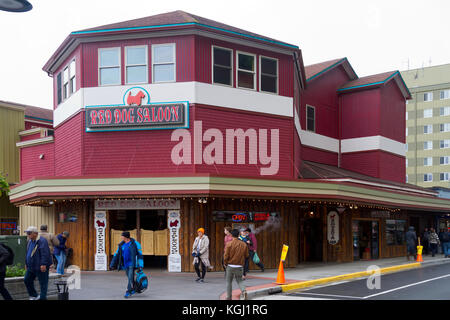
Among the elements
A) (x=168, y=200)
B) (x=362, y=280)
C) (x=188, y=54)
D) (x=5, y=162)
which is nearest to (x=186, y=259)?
(x=168, y=200)

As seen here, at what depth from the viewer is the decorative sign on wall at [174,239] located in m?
19.5

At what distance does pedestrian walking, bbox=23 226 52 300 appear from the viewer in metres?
11.8

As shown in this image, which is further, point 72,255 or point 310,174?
point 310,174

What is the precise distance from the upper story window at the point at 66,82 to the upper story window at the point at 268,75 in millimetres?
7799

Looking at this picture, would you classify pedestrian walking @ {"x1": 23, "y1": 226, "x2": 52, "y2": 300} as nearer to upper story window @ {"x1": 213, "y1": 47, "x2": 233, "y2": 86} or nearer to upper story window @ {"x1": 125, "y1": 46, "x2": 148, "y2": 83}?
upper story window @ {"x1": 125, "y1": 46, "x2": 148, "y2": 83}

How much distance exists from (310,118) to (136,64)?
11948 mm

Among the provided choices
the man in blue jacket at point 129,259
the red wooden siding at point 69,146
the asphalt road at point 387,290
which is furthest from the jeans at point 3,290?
the red wooden siding at point 69,146

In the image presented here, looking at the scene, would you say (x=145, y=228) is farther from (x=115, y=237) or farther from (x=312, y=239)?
(x=312, y=239)

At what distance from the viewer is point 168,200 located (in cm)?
1966

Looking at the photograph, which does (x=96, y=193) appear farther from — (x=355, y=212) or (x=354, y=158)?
(x=354, y=158)

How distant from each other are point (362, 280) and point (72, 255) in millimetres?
10937

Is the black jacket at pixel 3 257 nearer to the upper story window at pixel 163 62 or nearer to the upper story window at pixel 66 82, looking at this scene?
the upper story window at pixel 163 62

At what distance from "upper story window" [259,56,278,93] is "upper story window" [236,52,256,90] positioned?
1.15 feet

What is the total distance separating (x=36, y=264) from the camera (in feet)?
38.9
